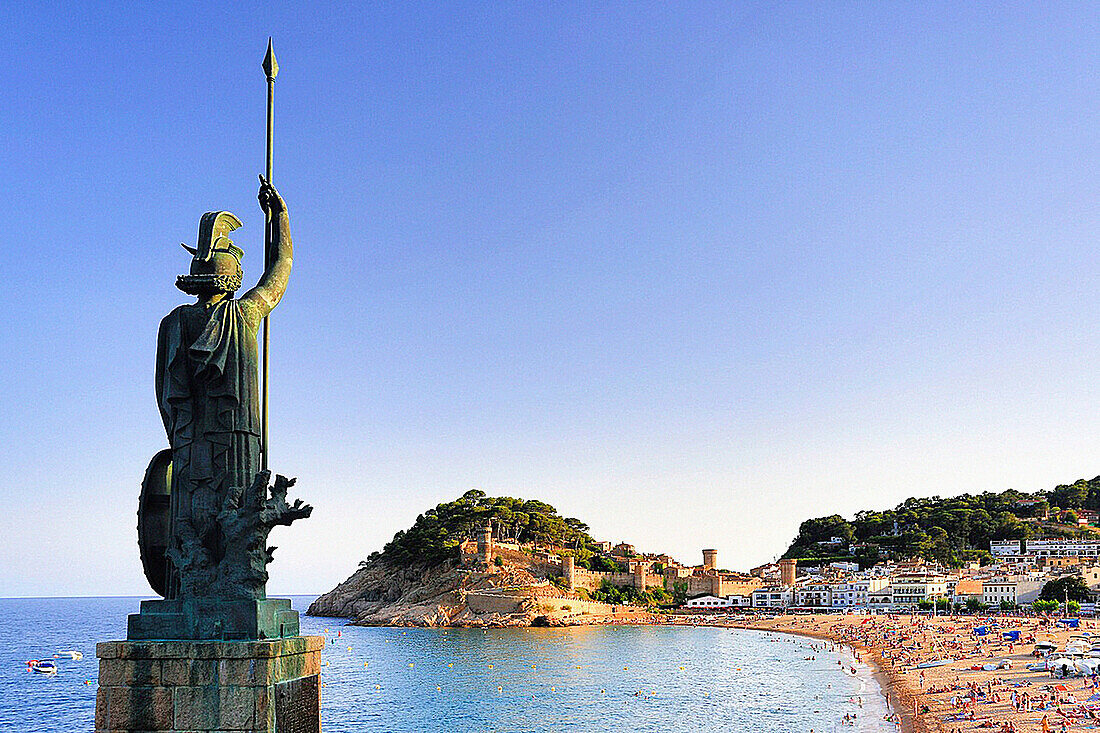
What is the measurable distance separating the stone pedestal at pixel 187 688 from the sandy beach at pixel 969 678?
29.0 metres

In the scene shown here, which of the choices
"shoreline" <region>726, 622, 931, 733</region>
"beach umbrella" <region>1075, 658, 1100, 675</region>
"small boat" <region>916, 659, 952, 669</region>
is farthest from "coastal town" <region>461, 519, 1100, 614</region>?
"beach umbrella" <region>1075, 658, 1100, 675</region>

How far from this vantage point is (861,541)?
453 ft

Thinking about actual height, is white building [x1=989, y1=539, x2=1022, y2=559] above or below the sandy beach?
above

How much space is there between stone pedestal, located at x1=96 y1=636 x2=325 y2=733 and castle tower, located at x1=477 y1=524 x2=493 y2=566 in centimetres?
8463

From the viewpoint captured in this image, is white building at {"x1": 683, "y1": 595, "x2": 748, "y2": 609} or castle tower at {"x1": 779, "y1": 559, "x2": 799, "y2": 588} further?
castle tower at {"x1": 779, "y1": 559, "x2": 799, "y2": 588}

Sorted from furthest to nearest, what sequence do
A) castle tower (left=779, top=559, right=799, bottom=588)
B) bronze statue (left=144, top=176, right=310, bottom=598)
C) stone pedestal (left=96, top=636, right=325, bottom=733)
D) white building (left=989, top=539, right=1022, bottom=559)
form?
white building (left=989, top=539, right=1022, bottom=559) → castle tower (left=779, top=559, right=799, bottom=588) → bronze statue (left=144, top=176, right=310, bottom=598) → stone pedestal (left=96, top=636, right=325, bottom=733)

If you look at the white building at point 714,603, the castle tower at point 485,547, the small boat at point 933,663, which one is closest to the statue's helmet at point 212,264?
the small boat at point 933,663

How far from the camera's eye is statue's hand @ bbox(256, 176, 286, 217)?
24.8 ft

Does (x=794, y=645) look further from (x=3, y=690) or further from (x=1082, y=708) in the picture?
(x=3, y=690)

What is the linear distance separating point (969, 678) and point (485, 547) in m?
53.4

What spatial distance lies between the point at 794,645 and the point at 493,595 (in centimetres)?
2967

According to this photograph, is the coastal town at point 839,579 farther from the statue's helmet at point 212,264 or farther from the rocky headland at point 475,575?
the statue's helmet at point 212,264

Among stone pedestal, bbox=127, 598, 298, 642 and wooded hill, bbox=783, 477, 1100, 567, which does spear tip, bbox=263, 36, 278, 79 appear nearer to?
stone pedestal, bbox=127, 598, 298, 642

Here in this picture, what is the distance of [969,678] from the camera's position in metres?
42.7
